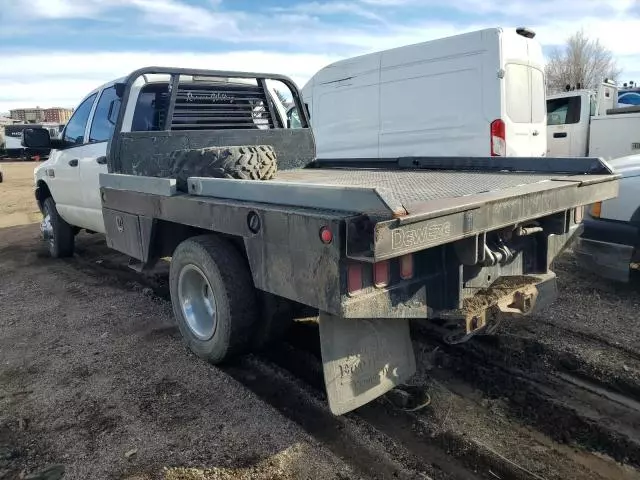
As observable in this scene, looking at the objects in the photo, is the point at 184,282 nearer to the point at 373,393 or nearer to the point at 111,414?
the point at 111,414

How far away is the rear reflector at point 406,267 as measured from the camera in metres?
2.62

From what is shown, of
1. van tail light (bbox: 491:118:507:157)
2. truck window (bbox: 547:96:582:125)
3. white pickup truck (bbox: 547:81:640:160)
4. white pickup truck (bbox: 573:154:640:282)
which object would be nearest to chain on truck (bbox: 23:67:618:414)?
white pickup truck (bbox: 573:154:640:282)

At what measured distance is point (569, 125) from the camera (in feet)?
36.5

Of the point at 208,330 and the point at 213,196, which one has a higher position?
the point at 213,196

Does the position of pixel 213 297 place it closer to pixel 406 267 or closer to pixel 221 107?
pixel 406 267

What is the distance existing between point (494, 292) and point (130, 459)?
2259 millimetres

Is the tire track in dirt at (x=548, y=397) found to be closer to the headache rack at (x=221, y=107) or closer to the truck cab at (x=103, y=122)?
the headache rack at (x=221, y=107)

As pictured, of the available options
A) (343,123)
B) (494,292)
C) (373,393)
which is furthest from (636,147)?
(373,393)

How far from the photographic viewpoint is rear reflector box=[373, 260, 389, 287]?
253 centimetres

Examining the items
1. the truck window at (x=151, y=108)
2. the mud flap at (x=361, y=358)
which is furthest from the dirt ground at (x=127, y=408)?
the truck window at (x=151, y=108)

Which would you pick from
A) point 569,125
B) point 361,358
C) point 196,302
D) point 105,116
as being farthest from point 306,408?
point 569,125

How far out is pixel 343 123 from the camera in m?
9.77

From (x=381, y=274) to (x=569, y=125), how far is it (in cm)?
1020

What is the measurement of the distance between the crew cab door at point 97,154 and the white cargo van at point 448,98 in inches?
130
